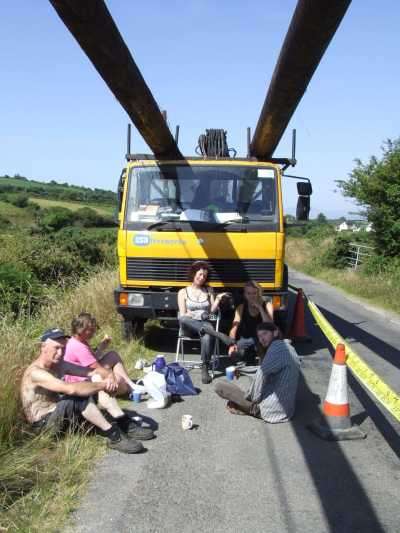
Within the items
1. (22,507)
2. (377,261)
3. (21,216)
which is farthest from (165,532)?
(21,216)

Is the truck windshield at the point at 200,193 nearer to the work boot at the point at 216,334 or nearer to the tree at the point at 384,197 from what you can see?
the work boot at the point at 216,334

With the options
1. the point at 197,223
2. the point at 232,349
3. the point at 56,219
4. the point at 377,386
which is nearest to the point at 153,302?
the point at 197,223

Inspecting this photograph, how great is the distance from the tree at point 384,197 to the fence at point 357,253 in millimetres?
1707

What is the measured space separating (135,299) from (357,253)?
1684 centimetres

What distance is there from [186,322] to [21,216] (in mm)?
30368

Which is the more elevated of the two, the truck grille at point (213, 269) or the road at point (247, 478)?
the truck grille at point (213, 269)

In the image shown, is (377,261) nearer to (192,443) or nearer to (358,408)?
(358,408)

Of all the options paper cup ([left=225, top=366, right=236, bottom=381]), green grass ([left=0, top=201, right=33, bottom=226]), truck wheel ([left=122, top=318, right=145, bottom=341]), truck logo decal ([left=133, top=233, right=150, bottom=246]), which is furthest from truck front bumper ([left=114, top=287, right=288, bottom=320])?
green grass ([left=0, top=201, right=33, bottom=226])

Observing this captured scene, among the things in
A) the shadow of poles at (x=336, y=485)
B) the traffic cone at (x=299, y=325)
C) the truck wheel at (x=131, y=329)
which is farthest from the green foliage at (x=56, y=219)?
the shadow of poles at (x=336, y=485)

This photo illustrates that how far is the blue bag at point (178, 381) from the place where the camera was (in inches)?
241

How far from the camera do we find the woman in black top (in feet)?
23.1

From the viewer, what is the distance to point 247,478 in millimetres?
4125

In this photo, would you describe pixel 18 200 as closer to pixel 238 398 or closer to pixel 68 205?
pixel 68 205

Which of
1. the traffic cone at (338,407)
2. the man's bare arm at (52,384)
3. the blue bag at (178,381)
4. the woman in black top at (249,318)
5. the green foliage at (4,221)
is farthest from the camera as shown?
the green foliage at (4,221)
